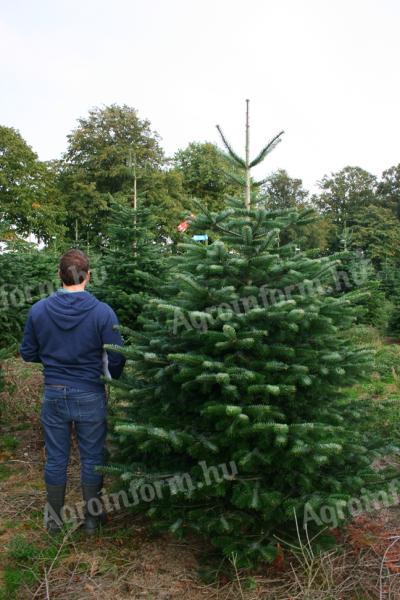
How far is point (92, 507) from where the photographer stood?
380 centimetres

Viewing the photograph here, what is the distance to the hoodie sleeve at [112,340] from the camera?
3.67 metres

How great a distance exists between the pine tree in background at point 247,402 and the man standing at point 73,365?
0.67ft

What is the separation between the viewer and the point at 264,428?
304cm

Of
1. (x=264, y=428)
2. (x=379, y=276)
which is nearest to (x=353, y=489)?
(x=264, y=428)

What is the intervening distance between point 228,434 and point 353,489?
37.8 inches

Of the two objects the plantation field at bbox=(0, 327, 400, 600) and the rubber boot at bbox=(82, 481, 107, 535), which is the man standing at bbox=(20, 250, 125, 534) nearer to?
the rubber boot at bbox=(82, 481, 107, 535)

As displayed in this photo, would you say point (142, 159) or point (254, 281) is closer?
point (254, 281)

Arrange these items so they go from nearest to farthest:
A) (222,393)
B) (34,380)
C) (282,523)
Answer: (222,393) < (282,523) < (34,380)

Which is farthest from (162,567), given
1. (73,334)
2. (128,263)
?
(128,263)

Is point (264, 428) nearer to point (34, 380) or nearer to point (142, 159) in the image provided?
point (34, 380)

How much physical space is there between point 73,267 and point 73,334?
0.47 metres

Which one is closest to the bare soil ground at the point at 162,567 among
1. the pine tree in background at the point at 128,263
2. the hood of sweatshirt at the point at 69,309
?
the hood of sweatshirt at the point at 69,309

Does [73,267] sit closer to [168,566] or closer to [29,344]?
[29,344]

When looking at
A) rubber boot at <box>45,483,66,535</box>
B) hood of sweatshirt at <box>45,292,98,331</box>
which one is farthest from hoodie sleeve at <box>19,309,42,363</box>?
rubber boot at <box>45,483,66,535</box>
